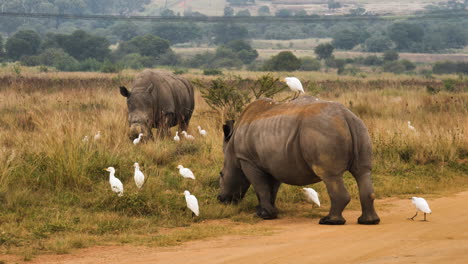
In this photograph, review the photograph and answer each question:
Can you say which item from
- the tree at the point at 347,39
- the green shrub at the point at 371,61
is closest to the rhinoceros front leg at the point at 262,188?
the green shrub at the point at 371,61

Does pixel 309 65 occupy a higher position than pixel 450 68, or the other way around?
pixel 450 68

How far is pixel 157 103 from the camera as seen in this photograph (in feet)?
51.8

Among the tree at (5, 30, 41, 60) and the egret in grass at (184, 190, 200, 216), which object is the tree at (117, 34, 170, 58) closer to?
the tree at (5, 30, 41, 60)

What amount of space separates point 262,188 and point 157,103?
22.1ft

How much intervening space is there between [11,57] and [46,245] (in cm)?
7884

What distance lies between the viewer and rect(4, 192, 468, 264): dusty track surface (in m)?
6.62

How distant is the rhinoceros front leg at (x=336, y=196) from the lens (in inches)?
331

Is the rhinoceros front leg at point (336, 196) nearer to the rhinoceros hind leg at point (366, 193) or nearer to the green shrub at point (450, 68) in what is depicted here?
the rhinoceros hind leg at point (366, 193)

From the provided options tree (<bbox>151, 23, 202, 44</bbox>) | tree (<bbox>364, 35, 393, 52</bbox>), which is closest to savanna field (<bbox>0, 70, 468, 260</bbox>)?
tree (<bbox>364, 35, 393, 52</bbox>)

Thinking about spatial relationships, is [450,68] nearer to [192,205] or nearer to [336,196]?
[192,205]

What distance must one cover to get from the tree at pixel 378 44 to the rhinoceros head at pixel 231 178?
113m

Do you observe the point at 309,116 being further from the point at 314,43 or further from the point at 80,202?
the point at 314,43

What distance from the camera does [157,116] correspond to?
1578cm

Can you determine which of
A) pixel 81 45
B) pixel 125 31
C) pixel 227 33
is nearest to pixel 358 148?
pixel 81 45
